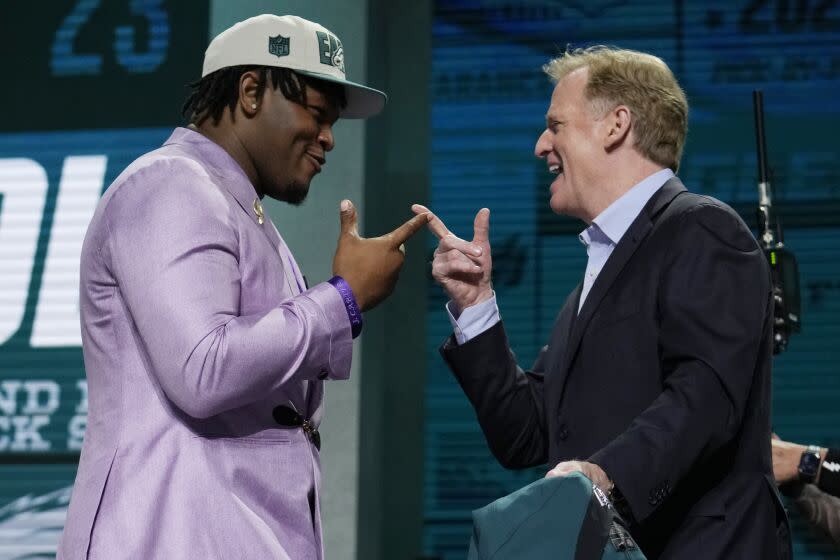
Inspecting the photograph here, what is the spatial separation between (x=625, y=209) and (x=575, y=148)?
7.2 inches

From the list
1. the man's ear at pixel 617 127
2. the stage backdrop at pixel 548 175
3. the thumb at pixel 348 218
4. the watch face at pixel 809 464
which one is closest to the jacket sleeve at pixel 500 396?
the man's ear at pixel 617 127

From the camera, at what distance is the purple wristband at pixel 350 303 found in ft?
5.93

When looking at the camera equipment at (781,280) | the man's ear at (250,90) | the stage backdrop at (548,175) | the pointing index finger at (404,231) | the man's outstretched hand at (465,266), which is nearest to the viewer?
the pointing index finger at (404,231)

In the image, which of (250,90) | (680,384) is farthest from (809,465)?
(250,90)

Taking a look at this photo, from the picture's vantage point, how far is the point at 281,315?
1.73 metres

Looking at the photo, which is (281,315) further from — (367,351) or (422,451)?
(422,451)

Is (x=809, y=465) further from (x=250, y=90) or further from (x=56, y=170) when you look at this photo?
(x=56, y=170)

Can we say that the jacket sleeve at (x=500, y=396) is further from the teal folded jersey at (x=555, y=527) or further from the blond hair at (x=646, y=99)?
the teal folded jersey at (x=555, y=527)

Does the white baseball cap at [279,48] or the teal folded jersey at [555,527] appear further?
the white baseball cap at [279,48]

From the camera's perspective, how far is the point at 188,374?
5.47 feet

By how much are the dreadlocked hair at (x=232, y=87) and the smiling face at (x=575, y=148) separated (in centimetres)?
55

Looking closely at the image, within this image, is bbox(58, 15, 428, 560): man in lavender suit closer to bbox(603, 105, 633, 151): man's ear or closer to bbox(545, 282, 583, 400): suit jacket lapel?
bbox(545, 282, 583, 400): suit jacket lapel

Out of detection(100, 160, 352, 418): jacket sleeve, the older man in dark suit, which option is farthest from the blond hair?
detection(100, 160, 352, 418): jacket sleeve

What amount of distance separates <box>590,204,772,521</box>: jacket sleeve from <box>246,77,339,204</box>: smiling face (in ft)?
2.19
